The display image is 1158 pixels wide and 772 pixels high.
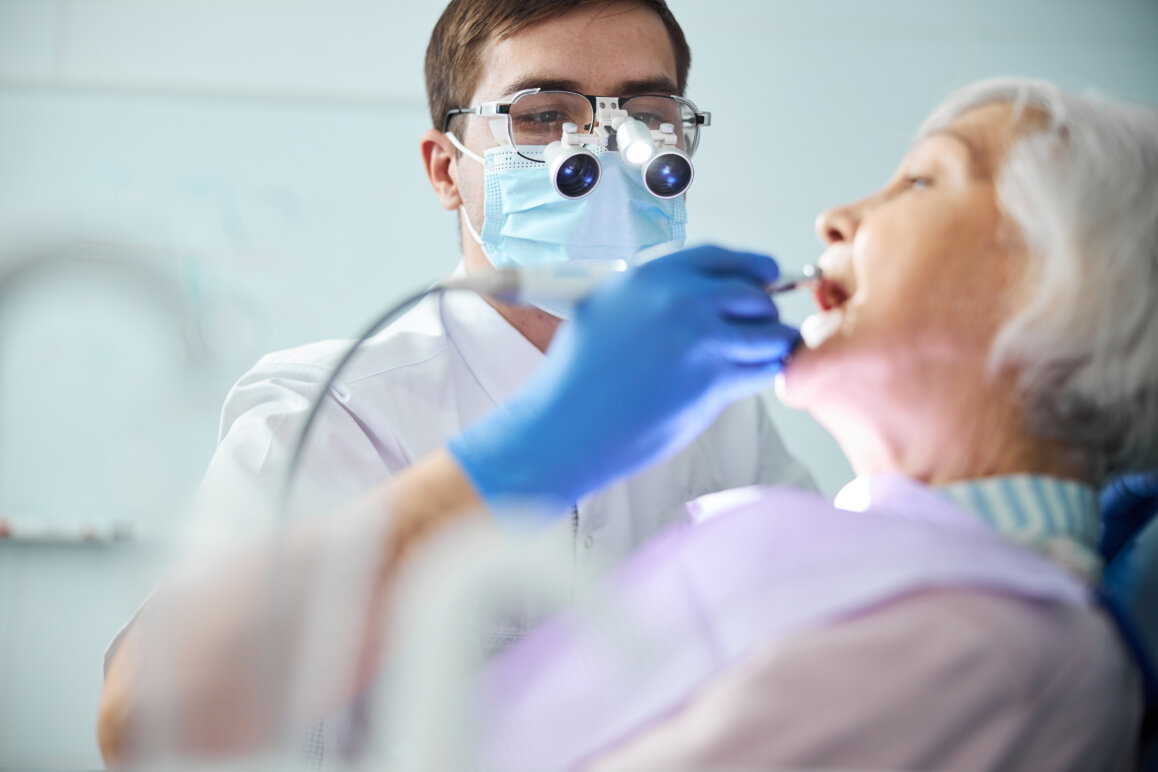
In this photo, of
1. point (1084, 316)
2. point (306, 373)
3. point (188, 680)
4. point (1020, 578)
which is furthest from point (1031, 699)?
point (306, 373)

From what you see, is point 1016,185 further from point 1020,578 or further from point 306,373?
point 306,373

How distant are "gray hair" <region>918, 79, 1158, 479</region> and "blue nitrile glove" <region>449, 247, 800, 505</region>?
0.29 m

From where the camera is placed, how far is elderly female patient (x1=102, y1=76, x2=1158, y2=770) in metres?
0.76

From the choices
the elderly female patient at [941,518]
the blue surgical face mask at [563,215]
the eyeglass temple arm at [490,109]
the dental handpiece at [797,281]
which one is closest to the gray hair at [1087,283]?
the elderly female patient at [941,518]

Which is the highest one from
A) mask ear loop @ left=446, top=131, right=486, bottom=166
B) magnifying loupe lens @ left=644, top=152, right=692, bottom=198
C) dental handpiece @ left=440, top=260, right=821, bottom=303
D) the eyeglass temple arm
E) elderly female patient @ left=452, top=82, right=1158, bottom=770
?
the eyeglass temple arm

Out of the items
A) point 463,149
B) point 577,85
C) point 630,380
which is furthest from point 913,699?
point 463,149

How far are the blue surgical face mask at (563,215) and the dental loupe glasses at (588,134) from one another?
1.2 inches

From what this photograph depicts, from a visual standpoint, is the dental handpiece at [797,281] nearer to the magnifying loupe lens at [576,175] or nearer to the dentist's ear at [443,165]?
the magnifying loupe lens at [576,175]

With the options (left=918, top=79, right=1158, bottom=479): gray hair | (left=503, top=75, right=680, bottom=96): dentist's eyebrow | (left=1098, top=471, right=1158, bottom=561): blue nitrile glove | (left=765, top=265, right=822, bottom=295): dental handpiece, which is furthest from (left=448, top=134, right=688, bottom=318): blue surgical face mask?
(left=1098, top=471, right=1158, bottom=561): blue nitrile glove

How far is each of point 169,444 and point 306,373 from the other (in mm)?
470

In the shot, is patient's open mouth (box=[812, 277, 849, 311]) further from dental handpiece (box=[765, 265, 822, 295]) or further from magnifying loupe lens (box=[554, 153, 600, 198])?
magnifying loupe lens (box=[554, 153, 600, 198])

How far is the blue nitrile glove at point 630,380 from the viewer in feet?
2.99

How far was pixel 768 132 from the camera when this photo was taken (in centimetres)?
296

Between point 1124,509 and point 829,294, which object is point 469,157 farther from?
point 1124,509
